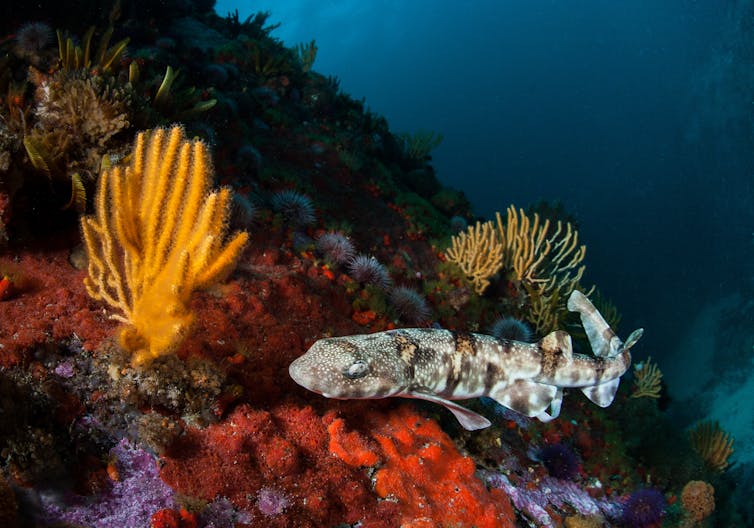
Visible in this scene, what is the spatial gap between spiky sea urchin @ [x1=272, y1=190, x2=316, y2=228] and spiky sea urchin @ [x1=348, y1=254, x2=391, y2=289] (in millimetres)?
1148

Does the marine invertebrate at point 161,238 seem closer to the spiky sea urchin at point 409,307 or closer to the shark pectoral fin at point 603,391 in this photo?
the spiky sea urchin at point 409,307

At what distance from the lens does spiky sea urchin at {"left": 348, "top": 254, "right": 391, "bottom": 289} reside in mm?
6316

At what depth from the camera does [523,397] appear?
4336 mm

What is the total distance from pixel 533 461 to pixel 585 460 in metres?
1.43

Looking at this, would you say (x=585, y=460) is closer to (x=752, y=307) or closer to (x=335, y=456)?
(x=335, y=456)

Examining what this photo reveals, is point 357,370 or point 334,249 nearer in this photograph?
point 357,370

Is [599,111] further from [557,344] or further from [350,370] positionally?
[350,370]

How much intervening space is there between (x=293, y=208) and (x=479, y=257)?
11.7ft

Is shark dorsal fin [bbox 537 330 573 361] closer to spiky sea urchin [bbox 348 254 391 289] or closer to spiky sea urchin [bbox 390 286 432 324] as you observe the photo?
spiky sea urchin [bbox 390 286 432 324]

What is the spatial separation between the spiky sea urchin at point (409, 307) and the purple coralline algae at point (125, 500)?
12.3 feet

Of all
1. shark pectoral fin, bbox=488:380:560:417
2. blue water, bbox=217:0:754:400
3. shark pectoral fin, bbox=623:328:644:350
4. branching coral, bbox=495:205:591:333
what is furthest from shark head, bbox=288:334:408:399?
blue water, bbox=217:0:754:400

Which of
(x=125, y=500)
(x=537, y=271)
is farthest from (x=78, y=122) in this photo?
(x=537, y=271)

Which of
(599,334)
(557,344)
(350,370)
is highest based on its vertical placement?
(599,334)

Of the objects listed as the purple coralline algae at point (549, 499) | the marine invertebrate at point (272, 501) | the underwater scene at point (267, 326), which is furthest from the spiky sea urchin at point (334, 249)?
the marine invertebrate at point (272, 501)
